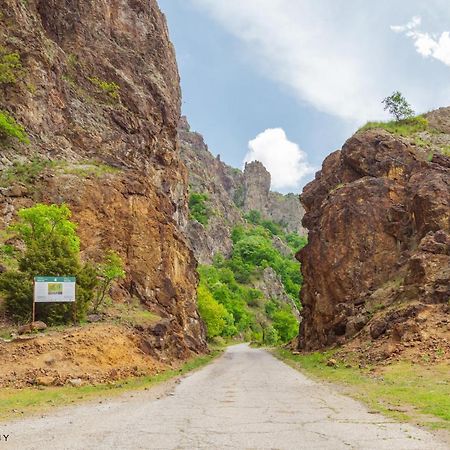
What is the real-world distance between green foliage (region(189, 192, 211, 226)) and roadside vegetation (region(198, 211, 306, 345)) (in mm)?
13142

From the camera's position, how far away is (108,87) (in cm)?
4628

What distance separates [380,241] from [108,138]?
1007 inches

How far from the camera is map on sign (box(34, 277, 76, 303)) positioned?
19.1 metres

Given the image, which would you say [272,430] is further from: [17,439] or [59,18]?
[59,18]

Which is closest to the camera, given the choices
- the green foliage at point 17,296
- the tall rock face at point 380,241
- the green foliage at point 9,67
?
the green foliage at point 17,296

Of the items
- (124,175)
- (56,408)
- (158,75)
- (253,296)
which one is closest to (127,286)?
(124,175)

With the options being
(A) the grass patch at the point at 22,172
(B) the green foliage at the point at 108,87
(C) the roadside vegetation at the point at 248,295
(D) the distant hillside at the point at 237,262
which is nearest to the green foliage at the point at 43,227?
Result: (A) the grass patch at the point at 22,172

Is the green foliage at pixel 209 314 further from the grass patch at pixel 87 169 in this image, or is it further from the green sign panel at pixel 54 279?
the green sign panel at pixel 54 279

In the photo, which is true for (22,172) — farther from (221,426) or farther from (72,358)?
(221,426)

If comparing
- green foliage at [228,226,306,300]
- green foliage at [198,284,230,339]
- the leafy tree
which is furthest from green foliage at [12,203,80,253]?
green foliage at [228,226,306,300]

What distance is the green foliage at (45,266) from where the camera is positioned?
65.5 feet

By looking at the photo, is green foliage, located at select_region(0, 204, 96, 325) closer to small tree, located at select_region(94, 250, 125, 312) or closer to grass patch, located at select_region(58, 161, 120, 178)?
small tree, located at select_region(94, 250, 125, 312)

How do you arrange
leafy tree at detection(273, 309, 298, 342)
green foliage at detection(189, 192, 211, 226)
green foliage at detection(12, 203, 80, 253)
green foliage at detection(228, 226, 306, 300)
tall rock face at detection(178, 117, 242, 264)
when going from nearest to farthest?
green foliage at detection(12, 203, 80, 253), leafy tree at detection(273, 309, 298, 342), tall rock face at detection(178, 117, 242, 264), green foliage at detection(228, 226, 306, 300), green foliage at detection(189, 192, 211, 226)

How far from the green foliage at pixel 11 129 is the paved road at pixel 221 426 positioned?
79.7ft
